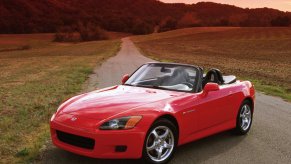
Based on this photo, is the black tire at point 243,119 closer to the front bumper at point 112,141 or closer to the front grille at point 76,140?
the front bumper at point 112,141

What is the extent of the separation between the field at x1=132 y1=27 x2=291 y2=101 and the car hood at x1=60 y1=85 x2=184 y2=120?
347 inches

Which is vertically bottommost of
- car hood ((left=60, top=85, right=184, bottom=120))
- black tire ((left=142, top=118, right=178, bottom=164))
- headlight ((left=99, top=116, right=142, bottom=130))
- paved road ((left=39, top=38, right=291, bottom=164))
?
paved road ((left=39, top=38, right=291, bottom=164))

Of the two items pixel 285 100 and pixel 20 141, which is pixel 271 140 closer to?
pixel 20 141

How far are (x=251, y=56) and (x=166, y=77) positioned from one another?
43.3 m

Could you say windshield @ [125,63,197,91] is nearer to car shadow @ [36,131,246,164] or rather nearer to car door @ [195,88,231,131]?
car door @ [195,88,231,131]

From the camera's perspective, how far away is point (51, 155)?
21.7ft

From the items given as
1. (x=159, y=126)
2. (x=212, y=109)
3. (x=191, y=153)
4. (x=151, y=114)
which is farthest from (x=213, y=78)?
(x=151, y=114)

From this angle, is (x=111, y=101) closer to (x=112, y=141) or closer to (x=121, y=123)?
(x=121, y=123)

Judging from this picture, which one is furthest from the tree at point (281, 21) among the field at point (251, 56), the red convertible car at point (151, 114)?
the red convertible car at point (151, 114)

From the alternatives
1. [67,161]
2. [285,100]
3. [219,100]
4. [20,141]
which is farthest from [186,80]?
[285,100]

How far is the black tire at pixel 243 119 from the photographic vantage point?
827cm

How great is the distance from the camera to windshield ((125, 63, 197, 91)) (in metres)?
7.39

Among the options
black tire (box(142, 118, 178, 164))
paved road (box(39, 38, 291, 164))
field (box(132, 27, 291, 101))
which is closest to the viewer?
black tire (box(142, 118, 178, 164))

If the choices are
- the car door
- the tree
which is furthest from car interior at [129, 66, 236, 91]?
the tree
